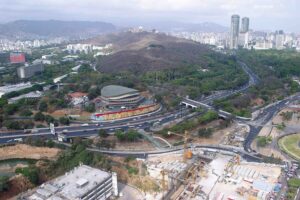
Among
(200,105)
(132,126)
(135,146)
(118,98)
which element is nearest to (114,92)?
(118,98)

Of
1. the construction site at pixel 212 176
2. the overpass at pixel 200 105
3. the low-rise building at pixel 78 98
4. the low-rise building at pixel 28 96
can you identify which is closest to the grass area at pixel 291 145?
the construction site at pixel 212 176

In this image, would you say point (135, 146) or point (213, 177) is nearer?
point (213, 177)

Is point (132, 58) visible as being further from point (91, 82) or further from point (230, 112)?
point (230, 112)

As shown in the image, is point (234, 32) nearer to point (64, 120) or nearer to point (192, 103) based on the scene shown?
point (192, 103)

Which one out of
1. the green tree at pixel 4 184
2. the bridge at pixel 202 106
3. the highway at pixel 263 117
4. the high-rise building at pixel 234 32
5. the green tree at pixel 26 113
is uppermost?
the high-rise building at pixel 234 32

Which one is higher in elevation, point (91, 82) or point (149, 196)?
point (91, 82)

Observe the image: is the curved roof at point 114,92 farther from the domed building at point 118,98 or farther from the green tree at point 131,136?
the green tree at point 131,136

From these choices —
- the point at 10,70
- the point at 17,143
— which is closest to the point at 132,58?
the point at 10,70
